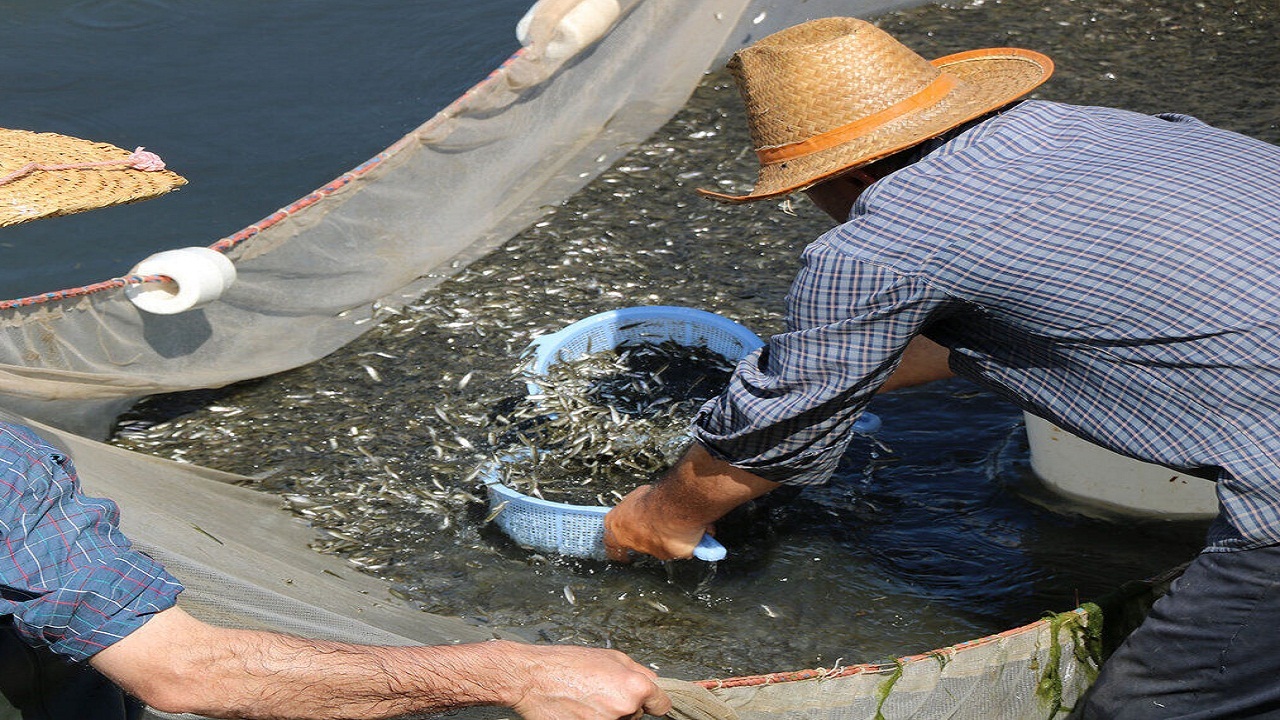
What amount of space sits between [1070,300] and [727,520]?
73.1 inches

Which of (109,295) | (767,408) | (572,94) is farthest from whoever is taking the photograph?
(572,94)

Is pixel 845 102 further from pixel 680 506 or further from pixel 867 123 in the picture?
pixel 680 506

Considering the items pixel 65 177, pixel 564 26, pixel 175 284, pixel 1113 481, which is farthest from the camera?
pixel 564 26

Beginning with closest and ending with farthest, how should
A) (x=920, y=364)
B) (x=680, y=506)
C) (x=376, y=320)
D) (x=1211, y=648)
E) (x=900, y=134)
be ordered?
(x=1211, y=648)
(x=900, y=134)
(x=680, y=506)
(x=920, y=364)
(x=376, y=320)

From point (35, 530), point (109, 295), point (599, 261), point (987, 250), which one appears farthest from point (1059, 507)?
point (109, 295)

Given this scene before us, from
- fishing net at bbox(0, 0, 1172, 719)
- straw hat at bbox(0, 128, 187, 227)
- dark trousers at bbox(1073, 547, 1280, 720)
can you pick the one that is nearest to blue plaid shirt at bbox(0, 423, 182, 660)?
fishing net at bbox(0, 0, 1172, 719)

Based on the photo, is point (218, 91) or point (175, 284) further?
point (218, 91)

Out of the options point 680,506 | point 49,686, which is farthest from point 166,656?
point 680,506

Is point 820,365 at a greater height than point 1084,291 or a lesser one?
lesser

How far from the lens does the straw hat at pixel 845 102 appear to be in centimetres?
254

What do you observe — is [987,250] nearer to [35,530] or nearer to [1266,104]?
[35,530]

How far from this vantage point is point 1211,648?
234cm

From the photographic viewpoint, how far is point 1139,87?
6680 mm

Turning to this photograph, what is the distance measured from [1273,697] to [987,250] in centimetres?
103
